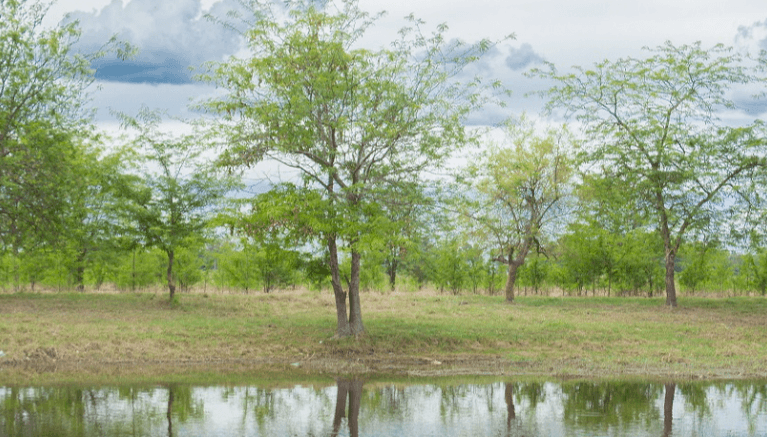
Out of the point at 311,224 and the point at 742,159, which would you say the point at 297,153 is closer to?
the point at 311,224

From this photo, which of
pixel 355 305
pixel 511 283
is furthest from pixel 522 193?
pixel 355 305

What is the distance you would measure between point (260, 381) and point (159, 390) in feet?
8.23

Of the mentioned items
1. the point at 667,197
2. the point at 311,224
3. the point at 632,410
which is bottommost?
the point at 632,410

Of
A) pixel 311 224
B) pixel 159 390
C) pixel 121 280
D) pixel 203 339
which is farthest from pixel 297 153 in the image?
pixel 121 280

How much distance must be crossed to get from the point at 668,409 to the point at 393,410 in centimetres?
526

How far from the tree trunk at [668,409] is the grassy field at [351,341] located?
2.27m

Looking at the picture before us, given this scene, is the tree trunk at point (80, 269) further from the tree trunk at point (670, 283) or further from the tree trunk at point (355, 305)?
the tree trunk at point (670, 283)

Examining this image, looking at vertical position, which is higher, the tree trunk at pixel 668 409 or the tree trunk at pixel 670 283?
the tree trunk at pixel 670 283

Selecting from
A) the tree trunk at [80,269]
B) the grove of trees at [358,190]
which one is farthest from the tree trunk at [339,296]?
the tree trunk at [80,269]

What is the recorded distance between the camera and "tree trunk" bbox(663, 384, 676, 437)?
459 inches

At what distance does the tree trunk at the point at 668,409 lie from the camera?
38.2ft

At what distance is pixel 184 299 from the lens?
32938 mm

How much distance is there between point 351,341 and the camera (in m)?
22.4

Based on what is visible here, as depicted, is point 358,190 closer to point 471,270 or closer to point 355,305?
point 355,305
